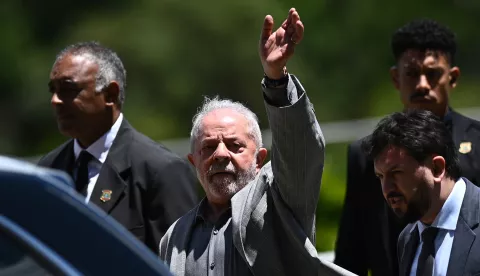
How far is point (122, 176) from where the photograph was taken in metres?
5.13

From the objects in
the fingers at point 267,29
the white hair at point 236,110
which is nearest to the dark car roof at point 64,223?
the fingers at point 267,29

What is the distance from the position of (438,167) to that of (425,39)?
1.66m

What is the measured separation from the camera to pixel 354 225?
526cm

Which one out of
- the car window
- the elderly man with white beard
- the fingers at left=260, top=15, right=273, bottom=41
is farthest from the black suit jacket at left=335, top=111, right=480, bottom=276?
the car window

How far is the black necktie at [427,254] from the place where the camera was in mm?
4008

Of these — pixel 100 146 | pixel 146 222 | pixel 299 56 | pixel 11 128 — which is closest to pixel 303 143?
pixel 146 222

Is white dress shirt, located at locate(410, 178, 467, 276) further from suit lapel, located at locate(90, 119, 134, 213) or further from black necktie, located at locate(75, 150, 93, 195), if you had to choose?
black necktie, located at locate(75, 150, 93, 195)

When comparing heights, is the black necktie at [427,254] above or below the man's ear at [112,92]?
below

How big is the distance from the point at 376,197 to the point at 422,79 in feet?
2.23

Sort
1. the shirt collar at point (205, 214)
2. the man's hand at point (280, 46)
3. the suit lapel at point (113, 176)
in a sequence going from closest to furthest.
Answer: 1. the man's hand at point (280, 46)
2. the shirt collar at point (205, 214)
3. the suit lapel at point (113, 176)

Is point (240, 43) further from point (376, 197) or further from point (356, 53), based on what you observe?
point (376, 197)

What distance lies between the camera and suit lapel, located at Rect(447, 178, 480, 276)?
3.93 m

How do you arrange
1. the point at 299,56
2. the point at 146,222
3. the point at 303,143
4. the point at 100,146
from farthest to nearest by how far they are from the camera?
the point at 299,56 → the point at 100,146 → the point at 146,222 → the point at 303,143

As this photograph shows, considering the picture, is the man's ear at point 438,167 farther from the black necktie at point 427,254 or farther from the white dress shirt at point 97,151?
the white dress shirt at point 97,151
